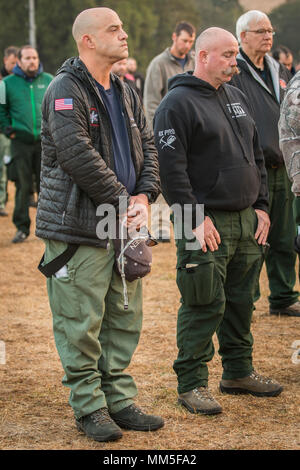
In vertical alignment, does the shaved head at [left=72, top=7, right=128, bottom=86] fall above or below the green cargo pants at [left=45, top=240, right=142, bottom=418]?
above

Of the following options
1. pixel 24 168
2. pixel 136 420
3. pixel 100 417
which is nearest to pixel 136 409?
pixel 136 420

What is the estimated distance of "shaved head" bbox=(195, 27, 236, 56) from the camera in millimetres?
4426

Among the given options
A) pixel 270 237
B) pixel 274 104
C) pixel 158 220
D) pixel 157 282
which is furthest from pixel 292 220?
pixel 158 220

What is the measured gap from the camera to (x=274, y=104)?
19.6ft


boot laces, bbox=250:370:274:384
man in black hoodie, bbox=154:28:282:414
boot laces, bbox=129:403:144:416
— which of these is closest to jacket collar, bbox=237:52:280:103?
man in black hoodie, bbox=154:28:282:414

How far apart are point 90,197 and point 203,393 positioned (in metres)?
1.38

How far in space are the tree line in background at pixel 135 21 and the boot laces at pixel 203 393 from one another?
123 feet

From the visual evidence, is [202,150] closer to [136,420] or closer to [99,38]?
[99,38]

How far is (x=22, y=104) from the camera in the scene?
940cm

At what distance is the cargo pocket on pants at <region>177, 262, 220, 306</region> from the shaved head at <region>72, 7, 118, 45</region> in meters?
1.37

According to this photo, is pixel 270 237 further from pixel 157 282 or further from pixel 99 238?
pixel 99 238

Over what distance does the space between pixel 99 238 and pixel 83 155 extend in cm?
43

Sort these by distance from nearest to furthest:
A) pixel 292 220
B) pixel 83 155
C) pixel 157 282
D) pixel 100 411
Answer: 1. pixel 83 155
2. pixel 100 411
3. pixel 292 220
4. pixel 157 282

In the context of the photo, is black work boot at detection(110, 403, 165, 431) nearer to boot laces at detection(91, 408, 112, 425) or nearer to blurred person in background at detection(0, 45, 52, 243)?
boot laces at detection(91, 408, 112, 425)
